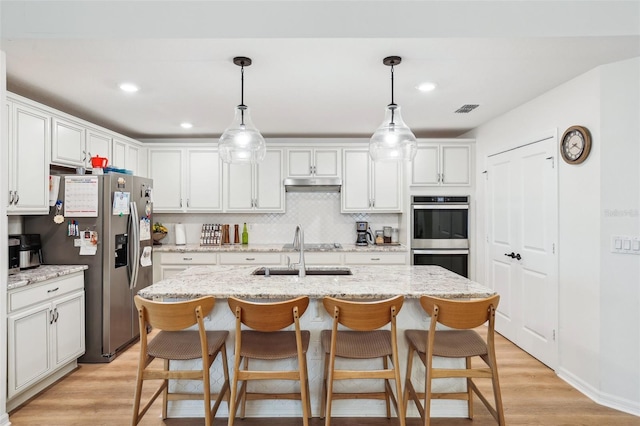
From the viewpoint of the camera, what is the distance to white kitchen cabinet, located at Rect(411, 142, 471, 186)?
4680 millimetres

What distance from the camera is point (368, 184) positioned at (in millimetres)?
4922

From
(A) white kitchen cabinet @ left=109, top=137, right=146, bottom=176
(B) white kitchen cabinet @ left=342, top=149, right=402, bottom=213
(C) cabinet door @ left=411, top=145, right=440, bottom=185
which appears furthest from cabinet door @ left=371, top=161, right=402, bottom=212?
(A) white kitchen cabinet @ left=109, top=137, right=146, bottom=176

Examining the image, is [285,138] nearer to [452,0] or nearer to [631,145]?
[452,0]

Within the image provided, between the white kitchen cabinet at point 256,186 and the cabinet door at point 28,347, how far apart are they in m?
2.48

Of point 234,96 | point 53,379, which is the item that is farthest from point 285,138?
point 53,379

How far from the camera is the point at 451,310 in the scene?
80.0 inches

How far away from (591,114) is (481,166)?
1.76 meters

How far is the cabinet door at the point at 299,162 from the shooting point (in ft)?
16.1

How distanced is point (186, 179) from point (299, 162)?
1.51m

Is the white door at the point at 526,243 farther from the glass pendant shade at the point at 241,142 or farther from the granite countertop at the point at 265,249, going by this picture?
the glass pendant shade at the point at 241,142

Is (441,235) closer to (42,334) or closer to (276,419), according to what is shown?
(276,419)

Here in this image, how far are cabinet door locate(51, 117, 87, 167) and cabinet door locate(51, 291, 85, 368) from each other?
3.94ft

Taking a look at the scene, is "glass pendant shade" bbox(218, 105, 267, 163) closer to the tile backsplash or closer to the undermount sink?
the undermount sink

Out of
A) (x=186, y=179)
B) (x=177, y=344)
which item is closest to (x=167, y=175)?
(x=186, y=179)
